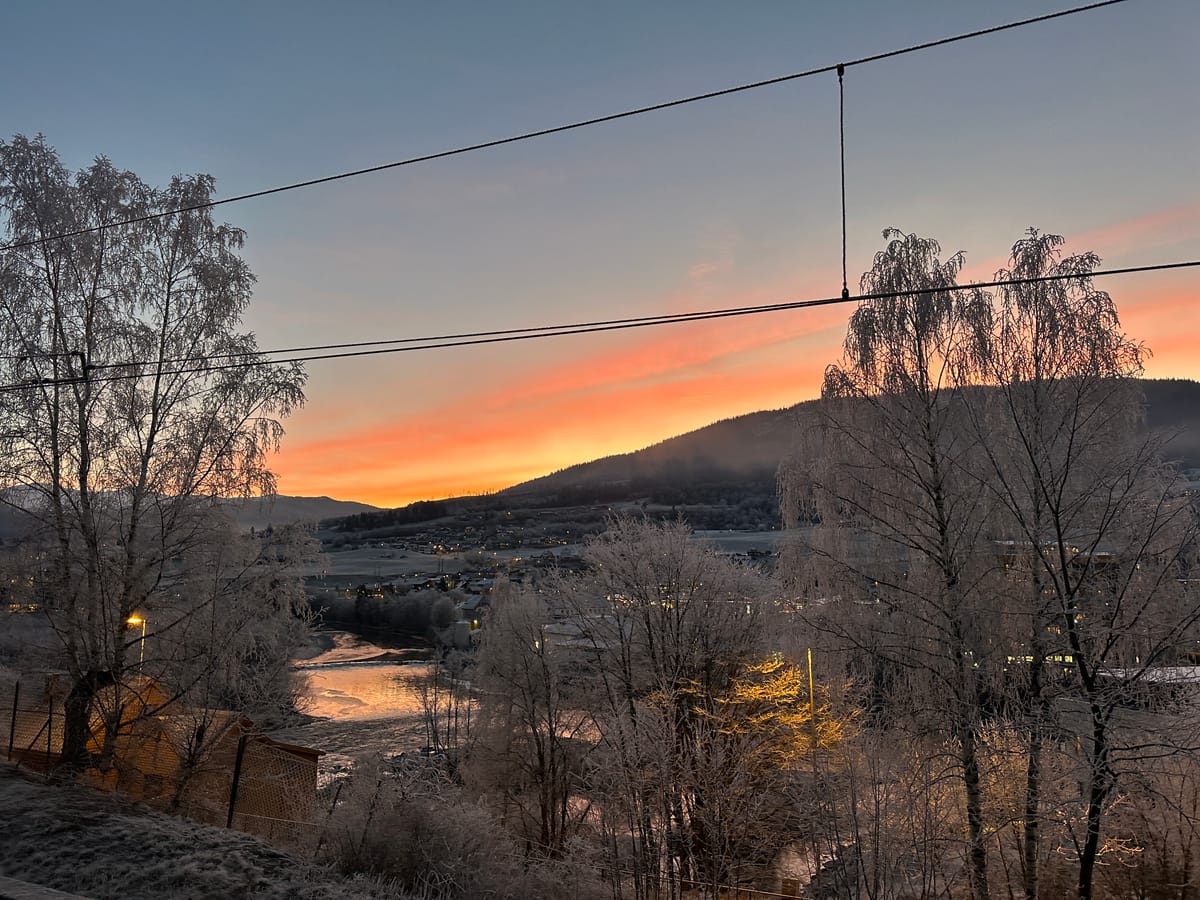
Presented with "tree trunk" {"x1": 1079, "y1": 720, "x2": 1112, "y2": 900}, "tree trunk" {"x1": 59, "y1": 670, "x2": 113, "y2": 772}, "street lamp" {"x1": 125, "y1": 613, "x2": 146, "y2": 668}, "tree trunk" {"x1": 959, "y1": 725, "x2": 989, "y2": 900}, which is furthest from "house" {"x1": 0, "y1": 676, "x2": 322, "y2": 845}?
"tree trunk" {"x1": 1079, "y1": 720, "x2": 1112, "y2": 900}

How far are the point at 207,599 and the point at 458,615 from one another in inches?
2733

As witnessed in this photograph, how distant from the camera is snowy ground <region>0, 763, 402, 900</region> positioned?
23.5 ft

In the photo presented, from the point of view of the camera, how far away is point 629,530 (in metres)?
25.0

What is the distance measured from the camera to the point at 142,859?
25.3 ft

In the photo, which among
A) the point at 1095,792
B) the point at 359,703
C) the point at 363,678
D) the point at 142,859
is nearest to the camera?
the point at 142,859

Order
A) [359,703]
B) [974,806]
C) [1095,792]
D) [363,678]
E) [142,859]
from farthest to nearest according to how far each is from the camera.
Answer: [363,678] → [359,703] → [974,806] → [1095,792] → [142,859]

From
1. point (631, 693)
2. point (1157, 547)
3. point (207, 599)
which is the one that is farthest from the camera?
point (631, 693)

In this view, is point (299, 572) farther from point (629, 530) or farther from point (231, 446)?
point (629, 530)

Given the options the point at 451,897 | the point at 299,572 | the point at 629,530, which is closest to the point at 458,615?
the point at 629,530

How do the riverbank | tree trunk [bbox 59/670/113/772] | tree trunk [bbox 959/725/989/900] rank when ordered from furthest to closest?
1. the riverbank
2. tree trunk [bbox 59/670/113/772]
3. tree trunk [bbox 959/725/989/900]

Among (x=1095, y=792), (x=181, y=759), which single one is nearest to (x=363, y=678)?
(x=181, y=759)

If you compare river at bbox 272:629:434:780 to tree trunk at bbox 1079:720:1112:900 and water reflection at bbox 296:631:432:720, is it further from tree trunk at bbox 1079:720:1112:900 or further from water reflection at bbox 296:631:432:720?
tree trunk at bbox 1079:720:1112:900

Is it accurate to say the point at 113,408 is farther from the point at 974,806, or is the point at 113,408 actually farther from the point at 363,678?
the point at 363,678

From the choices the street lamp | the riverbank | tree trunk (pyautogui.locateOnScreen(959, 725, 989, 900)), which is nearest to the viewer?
tree trunk (pyautogui.locateOnScreen(959, 725, 989, 900))
